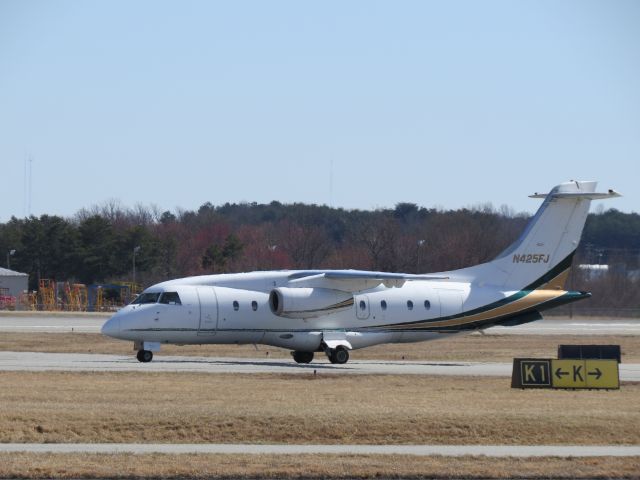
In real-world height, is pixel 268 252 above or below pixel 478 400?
above

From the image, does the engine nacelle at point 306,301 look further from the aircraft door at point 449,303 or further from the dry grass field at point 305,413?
the dry grass field at point 305,413

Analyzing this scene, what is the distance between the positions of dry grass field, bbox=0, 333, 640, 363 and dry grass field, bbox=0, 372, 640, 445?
15.4 m

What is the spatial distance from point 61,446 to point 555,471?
859 cm

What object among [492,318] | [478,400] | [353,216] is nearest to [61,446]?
[478,400]

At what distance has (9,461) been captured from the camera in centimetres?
1842

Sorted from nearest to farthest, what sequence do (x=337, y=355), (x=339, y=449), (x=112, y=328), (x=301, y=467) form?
(x=301, y=467)
(x=339, y=449)
(x=112, y=328)
(x=337, y=355)

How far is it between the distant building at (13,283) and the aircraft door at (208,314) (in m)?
65.2

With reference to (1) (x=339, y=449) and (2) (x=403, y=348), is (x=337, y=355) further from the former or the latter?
(1) (x=339, y=449)

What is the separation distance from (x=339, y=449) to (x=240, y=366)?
59.8 ft

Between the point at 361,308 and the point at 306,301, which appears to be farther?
the point at 361,308

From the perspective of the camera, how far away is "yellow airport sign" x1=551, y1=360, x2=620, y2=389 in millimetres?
31312

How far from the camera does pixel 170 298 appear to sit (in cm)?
4081

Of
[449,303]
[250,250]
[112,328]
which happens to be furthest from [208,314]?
[250,250]

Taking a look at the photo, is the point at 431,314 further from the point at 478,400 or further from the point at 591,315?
the point at 591,315
